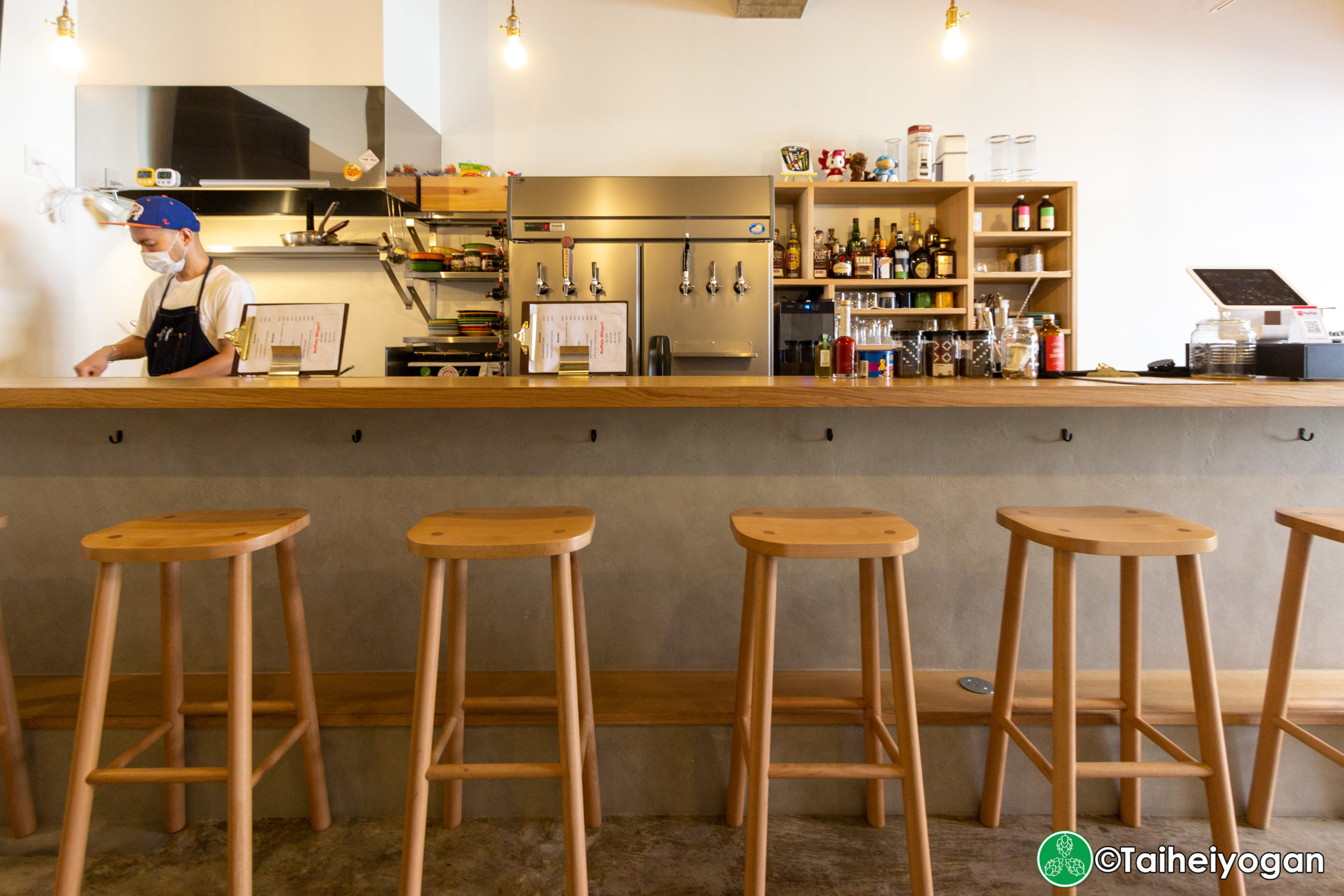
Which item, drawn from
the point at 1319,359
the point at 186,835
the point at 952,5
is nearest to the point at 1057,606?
the point at 1319,359

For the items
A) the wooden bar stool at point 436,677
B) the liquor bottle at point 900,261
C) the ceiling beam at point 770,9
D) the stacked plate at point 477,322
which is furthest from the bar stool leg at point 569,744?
the ceiling beam at point 770,9

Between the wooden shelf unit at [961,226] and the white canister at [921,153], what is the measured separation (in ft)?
0.26

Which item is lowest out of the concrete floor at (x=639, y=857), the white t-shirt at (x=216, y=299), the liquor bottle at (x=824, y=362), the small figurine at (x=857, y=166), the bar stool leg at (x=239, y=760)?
the concrete floor at (x=639, y=857)

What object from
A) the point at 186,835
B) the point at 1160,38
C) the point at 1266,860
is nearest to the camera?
the point at 1266,860

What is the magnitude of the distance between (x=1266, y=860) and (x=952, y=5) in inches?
123

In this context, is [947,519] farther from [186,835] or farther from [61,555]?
[61,555]

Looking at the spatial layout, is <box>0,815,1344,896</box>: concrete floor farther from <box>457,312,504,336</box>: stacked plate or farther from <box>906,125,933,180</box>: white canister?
<box>906,125,933,180</box>: white canister

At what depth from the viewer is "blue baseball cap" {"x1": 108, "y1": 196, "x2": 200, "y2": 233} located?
2783mm

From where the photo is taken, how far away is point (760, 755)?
124 centimetres

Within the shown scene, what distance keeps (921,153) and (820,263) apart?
77 cm

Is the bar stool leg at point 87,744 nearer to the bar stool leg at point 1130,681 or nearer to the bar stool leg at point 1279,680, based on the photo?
the bar stool leg at point 1130,681

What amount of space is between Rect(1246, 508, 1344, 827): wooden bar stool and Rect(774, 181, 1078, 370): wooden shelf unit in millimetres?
2519

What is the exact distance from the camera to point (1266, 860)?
1.54 meters

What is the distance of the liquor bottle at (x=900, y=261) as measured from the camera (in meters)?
3.97
